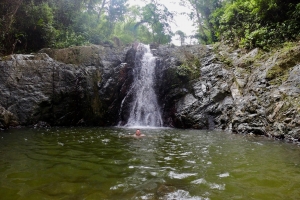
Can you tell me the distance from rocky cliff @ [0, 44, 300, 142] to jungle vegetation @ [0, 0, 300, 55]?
1175mm

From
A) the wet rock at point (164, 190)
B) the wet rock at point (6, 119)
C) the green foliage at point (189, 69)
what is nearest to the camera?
the wet rock at point (164, 190)

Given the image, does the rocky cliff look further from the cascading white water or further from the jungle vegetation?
the jungle vegetation

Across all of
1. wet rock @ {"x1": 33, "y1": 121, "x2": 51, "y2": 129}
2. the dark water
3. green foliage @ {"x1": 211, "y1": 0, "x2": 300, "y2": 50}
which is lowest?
wet rock @ {"x1": 33, "y1": 121, "x2": 51, "y2": 129}

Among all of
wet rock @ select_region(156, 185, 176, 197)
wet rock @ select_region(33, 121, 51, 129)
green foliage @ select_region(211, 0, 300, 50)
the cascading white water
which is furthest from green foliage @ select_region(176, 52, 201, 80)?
wet rock @ select_region(156, 185, 176, 197)

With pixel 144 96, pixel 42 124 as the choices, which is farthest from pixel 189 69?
pixel 42 124

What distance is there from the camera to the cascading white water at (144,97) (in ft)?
45.5

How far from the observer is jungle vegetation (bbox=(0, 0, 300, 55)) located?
1220 cm

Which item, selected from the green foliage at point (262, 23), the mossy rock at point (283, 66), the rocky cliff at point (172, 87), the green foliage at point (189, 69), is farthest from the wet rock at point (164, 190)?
the green foliage at point (189, 69)

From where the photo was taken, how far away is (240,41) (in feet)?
48.1

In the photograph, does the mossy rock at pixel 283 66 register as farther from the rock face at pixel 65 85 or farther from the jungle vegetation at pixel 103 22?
the rock face at pixel 65 85

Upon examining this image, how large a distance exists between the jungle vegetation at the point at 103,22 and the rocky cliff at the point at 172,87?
3.86ft

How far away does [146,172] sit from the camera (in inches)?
162

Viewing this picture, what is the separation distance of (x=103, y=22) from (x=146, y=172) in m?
22.5

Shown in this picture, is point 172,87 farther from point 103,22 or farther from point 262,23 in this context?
point 103,22
